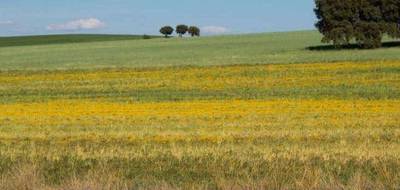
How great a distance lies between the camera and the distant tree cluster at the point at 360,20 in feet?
183

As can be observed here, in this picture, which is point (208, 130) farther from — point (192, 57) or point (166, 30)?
point (166, 30)

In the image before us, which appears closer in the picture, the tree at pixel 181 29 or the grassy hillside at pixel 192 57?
the grassy hillside at pixel 192 57

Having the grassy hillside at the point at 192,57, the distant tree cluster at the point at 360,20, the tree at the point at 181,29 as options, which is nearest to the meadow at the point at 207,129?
the grassy hillside at the point at 192,57

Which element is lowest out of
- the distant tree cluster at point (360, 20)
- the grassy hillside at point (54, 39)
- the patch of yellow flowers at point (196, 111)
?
the grassy hillside at point (54, 39)

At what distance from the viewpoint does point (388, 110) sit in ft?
65.1

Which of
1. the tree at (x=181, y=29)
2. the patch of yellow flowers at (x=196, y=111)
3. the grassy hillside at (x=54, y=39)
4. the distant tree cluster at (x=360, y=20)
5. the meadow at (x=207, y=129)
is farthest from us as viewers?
the tree at (x=181, y=29)

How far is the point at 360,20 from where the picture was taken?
56812mm

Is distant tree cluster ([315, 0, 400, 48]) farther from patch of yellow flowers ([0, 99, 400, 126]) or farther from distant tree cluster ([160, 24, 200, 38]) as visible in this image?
distant tree cluster ([160, 24, 200, 38])

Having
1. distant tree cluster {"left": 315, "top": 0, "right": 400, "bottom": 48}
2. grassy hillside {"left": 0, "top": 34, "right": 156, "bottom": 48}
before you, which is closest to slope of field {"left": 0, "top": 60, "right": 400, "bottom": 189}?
distant tree cluster {"left": 315, "top": 0, "right": 400, "bottom": 48}

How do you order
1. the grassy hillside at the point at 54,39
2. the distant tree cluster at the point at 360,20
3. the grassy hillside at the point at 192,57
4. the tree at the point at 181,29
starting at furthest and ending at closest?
the tree at the point at 181,29
the grassy hillside at the point at 54,39
the distant tree cluster at the point at 360,20
the grassy hillside at the point at 192,57

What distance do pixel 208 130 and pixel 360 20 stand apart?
43081 millimetres

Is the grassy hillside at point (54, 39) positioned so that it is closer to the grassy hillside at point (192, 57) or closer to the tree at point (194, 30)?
the tree at point (194, 30)

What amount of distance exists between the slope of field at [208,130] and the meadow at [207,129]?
3 cm

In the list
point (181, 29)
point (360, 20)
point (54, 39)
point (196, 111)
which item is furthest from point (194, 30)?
point (196, 111)
